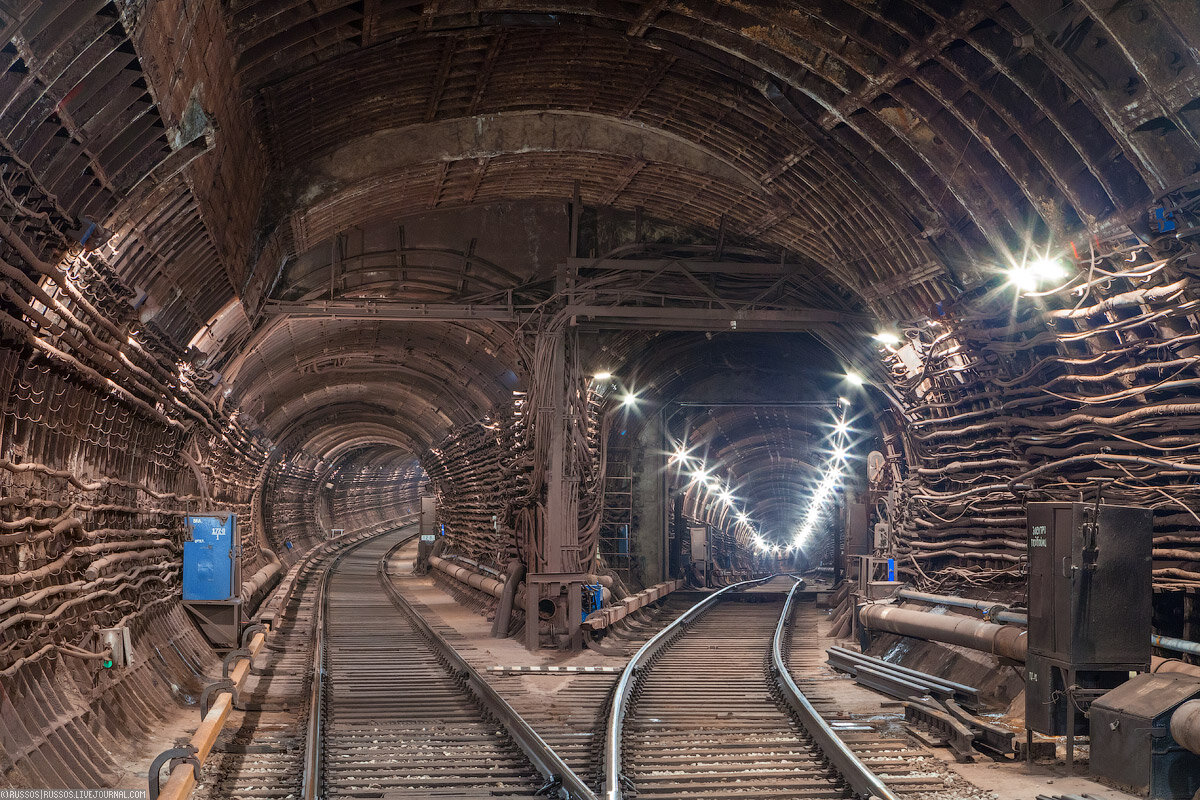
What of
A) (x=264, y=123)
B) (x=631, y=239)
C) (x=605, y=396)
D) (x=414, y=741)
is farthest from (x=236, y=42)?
(x=605, y=396)

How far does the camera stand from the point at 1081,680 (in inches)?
317

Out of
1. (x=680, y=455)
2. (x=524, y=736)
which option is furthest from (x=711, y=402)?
(x=524, y=736)

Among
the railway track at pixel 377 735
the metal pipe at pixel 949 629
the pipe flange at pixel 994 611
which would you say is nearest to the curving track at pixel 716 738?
the railway track at pixel 377 735

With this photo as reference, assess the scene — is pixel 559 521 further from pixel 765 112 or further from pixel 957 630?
pixel 765 112

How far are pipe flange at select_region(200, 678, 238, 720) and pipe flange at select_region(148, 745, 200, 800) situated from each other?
191 cm

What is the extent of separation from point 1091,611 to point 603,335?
436 inches

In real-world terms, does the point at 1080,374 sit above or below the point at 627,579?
above

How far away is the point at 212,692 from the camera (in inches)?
376

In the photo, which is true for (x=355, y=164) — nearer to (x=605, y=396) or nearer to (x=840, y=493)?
(x=605, y=396)

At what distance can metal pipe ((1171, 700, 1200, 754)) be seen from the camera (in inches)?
264

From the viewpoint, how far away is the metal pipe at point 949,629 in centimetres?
973

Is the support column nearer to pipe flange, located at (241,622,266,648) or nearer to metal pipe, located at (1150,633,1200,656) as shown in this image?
pipe flange, located at (241,622,266,648)

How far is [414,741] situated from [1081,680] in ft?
16.8

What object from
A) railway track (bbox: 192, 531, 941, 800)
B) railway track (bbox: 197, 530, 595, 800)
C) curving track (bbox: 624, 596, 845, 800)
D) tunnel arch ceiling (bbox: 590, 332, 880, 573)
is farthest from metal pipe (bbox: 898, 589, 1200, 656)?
tunnel arch ceiling (bbox: 590, 332, 880, 573)
